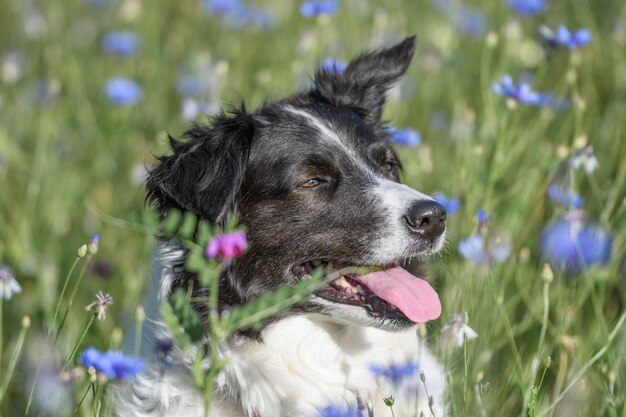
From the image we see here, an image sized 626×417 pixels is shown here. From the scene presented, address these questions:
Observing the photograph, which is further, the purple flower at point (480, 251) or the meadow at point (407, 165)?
the purple flower at point (480, 251)

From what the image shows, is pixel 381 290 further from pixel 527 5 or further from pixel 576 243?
pixel 527 5

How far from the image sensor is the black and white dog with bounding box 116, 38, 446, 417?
3.49 meters

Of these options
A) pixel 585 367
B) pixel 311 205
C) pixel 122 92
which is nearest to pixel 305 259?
pixel 311 205

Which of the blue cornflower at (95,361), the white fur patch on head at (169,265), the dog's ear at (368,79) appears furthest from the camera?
the dog's ear at (368,79)

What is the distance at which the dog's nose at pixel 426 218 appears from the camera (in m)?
3.40

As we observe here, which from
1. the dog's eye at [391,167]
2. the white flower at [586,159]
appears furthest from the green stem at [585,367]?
the dog's eye at [391,167]

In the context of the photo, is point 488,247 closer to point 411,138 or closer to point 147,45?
point 411,138

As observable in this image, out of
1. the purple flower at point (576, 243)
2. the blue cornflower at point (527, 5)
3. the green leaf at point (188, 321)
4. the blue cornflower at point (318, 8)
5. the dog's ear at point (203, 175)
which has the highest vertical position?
the blue cornflower at point (318, 8)

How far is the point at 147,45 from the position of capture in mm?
7105

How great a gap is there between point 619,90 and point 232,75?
2.78 meters

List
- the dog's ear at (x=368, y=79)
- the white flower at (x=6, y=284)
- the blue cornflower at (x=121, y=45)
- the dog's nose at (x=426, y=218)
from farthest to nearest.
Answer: the blue cornflower at (x=121, y=45), the dog's ear at (x=368, y=79), the dog's nose at (x=426, y=218), the white flower at (x=6, y=284)

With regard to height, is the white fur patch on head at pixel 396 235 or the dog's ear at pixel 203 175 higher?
the dog's ear at pixel 203 175

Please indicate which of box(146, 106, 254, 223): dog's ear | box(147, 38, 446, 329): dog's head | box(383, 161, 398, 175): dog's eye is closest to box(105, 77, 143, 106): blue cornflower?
box(147, 38, 446, 329): dog's head

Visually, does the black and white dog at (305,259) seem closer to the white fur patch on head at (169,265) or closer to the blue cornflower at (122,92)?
the white fur patch on head at (169,265)
